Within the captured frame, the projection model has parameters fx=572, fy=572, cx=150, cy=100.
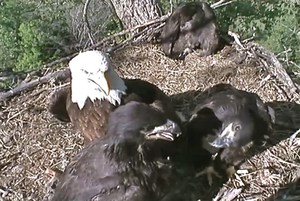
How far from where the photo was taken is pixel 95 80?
417 centimetres

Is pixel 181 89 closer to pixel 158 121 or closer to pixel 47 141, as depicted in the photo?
pixel 47 141

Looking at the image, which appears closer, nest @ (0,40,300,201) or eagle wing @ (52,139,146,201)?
eagle wing @ (52,139,146,201)

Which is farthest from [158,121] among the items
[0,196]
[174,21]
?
[174,21]

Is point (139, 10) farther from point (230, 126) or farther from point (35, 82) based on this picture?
point (230, 126)

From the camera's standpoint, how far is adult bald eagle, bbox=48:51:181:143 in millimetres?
4121

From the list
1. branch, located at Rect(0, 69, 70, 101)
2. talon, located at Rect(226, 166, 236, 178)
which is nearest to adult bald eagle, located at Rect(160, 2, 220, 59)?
branch, located at Rect(0, 69, 70, 101)

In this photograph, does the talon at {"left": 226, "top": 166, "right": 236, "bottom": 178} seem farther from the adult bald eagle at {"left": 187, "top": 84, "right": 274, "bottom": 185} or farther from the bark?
the bark

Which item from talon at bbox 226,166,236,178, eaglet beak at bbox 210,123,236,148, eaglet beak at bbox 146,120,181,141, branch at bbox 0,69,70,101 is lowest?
talon at bbox 226,166,236,178

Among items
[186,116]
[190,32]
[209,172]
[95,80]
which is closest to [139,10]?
[190,32]

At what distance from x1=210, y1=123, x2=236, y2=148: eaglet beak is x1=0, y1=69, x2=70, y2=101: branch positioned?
1762 mm

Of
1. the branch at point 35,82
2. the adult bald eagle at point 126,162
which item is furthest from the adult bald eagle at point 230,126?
the branch at point 35,82

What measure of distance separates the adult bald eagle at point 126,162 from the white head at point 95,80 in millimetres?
462

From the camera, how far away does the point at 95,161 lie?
3.63m

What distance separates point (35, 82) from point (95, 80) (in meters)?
1.23
